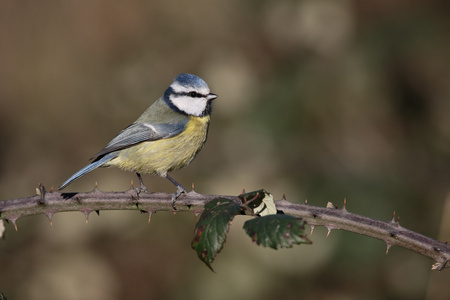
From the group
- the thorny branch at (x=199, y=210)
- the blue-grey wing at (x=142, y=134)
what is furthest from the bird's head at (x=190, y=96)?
the thorny branch at (x=199, y=210)

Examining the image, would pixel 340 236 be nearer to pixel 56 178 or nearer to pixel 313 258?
pixel 313 258

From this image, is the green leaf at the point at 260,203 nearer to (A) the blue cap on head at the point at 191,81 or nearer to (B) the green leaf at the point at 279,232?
(B) the green leaf at the point at 279,232

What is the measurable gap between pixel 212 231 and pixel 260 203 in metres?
0.37

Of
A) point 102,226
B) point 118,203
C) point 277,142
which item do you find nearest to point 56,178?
point 102,226

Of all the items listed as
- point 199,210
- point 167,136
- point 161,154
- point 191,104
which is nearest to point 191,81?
point 191,104

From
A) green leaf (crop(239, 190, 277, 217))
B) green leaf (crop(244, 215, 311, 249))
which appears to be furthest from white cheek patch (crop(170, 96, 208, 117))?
green leaf (crop(244, 215, 311, 249))

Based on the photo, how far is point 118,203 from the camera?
2.18 metres

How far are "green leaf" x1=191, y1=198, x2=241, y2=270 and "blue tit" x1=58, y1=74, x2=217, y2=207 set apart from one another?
1822 mm

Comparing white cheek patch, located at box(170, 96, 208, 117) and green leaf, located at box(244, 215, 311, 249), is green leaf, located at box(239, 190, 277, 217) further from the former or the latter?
white cheek patch, located at box(170, 96, 208, 117)

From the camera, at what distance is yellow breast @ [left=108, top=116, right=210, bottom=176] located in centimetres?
372

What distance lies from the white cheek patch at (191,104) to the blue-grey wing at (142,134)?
0.53 feet

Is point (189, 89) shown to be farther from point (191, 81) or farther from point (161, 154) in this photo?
point (161, 154)

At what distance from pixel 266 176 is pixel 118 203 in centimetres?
250

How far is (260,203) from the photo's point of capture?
6.36 feet
